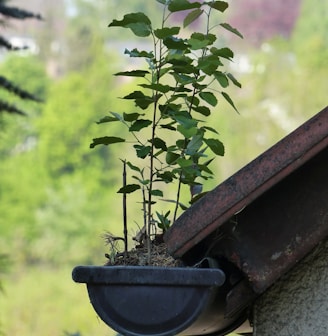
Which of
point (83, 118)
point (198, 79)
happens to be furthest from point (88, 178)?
point (198, 79)

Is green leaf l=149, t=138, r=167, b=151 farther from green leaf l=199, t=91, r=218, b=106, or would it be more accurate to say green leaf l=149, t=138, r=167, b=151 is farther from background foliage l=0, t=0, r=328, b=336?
background foliage l=0, t=0, r=328, b=336

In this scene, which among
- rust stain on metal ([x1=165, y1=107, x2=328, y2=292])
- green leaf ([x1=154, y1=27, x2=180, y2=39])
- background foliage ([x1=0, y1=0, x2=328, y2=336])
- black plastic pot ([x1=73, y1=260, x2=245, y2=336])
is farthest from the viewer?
background foliage ([x1=0, y1=0, x2=328, y2=336])

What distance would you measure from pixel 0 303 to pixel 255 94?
46.0 feet

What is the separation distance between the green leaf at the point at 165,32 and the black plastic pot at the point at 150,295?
0.43 metres

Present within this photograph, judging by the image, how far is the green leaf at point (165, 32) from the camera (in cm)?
180

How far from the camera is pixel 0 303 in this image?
40.5 meters

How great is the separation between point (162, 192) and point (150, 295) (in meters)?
0.36

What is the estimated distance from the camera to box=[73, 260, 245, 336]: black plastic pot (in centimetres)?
156

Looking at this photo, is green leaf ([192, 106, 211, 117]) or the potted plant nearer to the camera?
the potted plant

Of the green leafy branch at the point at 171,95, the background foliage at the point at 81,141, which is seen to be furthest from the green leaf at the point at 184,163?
the background foliage at the point at 81,141

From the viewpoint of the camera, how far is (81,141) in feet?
152

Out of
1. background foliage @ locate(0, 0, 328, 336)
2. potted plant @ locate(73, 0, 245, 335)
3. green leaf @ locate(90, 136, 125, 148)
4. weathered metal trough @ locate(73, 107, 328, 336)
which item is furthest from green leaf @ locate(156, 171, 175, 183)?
background foliage @ locate(0, 0, 328, 336)

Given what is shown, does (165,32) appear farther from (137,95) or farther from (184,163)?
(184,163)

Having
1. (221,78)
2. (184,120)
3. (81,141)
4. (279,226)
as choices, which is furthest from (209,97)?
(81,141)
